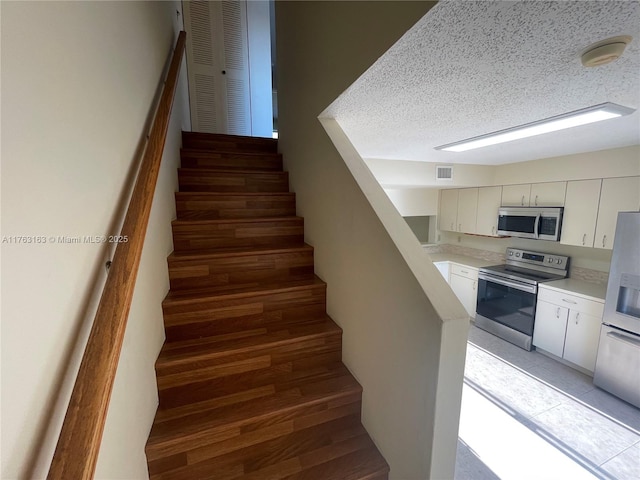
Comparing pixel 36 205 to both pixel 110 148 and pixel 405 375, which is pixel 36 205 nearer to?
pixel 110 148

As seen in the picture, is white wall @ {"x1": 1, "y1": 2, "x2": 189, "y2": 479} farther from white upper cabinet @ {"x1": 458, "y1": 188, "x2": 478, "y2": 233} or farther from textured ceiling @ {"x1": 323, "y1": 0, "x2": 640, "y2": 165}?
white upper cabinet @ {"x1": 458, "y1": 188, "x2": 478, "y2": 233}

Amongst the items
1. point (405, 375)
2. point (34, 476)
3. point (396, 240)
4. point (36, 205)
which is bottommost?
point (405, 375)

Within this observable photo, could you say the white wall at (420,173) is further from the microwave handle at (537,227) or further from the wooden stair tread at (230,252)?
the wooden stair tread at (230,252)

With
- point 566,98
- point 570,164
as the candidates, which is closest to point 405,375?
point 566,98

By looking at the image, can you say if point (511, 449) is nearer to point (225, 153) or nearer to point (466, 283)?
point (466, 283)

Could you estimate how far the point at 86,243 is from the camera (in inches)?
28.0

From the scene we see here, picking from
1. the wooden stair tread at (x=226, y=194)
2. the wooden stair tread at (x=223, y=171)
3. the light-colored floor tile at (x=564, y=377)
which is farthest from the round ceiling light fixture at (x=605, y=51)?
the light-colored floor tile at (x=564, y=377)

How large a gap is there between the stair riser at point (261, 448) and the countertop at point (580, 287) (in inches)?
118

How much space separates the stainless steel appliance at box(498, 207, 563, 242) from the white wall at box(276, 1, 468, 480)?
3.10m

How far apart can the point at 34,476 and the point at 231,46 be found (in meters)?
4.11

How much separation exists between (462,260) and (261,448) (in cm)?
416

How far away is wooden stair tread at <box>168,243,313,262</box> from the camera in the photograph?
1.65 metres

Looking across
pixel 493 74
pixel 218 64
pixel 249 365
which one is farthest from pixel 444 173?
pixel 249 365

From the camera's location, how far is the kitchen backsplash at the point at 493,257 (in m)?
3.13
